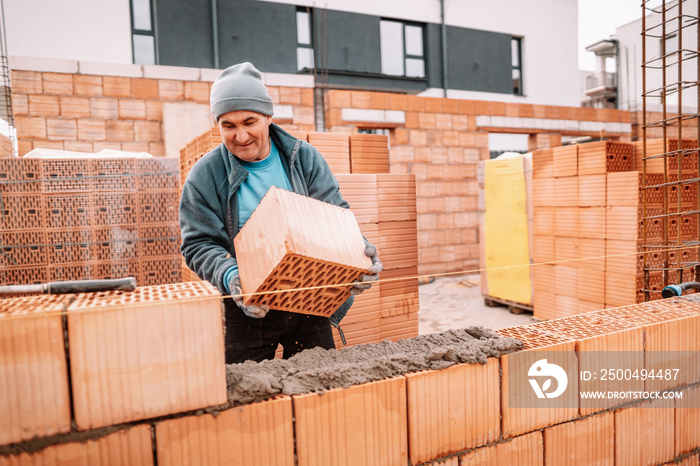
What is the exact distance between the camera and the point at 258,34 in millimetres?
12844

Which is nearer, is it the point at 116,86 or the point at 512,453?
the point at 512,453

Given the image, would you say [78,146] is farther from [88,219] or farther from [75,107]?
[88,219]

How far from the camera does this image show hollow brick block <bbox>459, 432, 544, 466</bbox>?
163 cm

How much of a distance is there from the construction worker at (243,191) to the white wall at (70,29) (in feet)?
36.9

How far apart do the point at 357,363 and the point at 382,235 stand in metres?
2.97

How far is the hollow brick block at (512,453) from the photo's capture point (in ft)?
5.35

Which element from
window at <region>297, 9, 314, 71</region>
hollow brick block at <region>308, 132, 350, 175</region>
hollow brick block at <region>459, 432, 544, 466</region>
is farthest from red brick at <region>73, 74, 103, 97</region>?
hollow brick block at <region>459, 432, 544, 466</region>

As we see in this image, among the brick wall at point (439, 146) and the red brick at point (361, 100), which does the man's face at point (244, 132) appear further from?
the red brick at point (361, 100)

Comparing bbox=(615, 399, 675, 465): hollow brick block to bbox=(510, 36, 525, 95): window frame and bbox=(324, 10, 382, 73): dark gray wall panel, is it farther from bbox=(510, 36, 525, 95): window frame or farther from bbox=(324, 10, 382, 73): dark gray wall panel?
bbox=(510, 36, 525, 95): window frame

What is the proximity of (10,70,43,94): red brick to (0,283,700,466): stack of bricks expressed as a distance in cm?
795

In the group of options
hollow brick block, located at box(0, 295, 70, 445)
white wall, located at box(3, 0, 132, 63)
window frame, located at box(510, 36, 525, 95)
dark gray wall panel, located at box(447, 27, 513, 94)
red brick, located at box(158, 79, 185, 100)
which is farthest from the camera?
window frame, located at box(510, 36, 525, 95)

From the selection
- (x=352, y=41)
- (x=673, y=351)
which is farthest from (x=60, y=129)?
(x=352, y=41)

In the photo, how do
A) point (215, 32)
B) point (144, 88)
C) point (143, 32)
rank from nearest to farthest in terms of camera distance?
point (144, 88), point (143, 32), point (215, 32)

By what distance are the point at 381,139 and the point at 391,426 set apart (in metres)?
4.41
